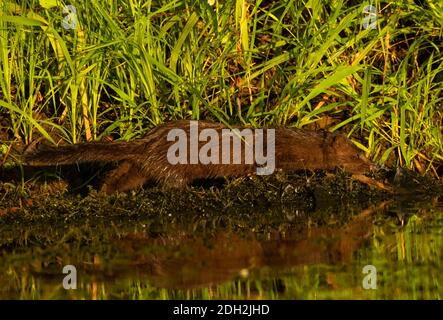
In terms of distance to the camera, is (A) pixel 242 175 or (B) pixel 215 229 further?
(A) pixel 242 175

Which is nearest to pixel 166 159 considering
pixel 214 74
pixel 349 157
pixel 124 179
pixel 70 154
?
pixel 124 179

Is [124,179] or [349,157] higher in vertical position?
[349,157]

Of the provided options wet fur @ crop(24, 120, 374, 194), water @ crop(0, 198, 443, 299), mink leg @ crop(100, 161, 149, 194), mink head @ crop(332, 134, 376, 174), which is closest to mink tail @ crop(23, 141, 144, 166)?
wet fur @ crop(24, 120, 374, 194)

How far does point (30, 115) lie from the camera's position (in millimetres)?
6453

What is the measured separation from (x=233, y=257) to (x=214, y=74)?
6.21ft

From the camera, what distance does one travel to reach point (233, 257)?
16.2 feet

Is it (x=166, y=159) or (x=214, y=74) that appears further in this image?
(x=214, y=74)

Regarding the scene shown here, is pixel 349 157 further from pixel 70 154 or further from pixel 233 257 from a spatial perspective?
pixel 233 257

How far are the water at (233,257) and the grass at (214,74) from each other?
2.69 ft

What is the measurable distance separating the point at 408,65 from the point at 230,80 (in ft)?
3.73

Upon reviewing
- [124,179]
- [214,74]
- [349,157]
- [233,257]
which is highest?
[214,74]
